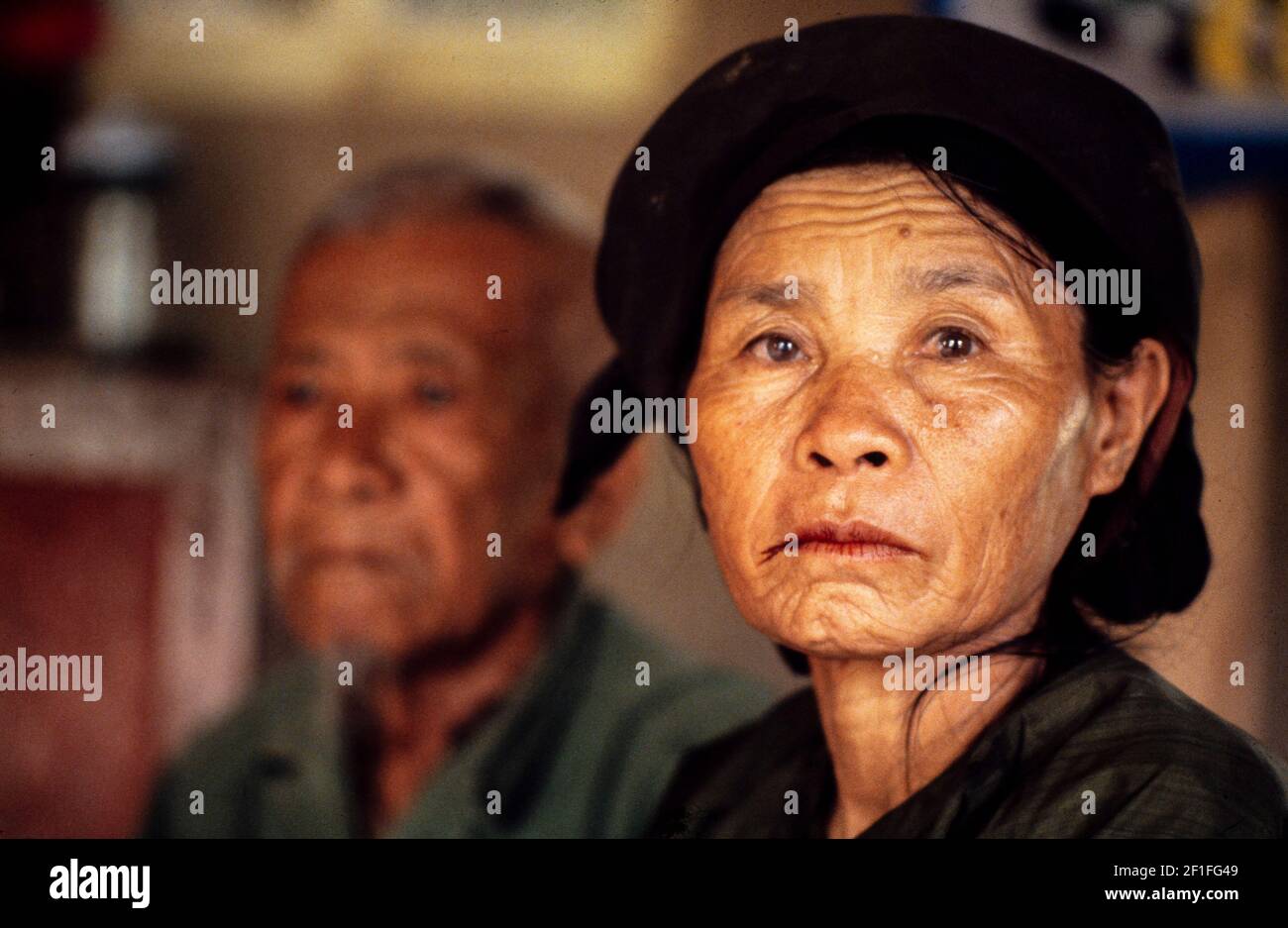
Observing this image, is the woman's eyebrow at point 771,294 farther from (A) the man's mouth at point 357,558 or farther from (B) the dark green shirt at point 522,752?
(A) the man's mouth at point 357,558

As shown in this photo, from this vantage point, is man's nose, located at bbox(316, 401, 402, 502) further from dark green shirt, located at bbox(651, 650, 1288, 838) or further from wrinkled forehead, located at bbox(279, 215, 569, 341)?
dark green shirt, located at bbox(651, 650, 1288, 838)

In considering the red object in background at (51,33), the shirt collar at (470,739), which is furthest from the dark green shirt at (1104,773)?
the red object in background at (51,33)

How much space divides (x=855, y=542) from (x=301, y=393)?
1006 millimetres

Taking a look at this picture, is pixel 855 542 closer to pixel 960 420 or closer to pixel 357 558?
pixel 960 420

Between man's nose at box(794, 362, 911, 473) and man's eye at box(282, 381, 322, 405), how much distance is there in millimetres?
916

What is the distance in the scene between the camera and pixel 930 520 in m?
1.28

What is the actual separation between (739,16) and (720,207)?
1.47 ft

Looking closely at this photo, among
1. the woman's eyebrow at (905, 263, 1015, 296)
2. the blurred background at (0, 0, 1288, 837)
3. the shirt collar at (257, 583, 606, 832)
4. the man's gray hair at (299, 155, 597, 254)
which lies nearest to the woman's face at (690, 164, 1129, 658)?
the woman's eyebrow at (905, 263, 1015, 296)

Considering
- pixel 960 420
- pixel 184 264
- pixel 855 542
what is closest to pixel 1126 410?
pixel 960 420

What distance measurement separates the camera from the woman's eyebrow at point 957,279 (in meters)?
1.30

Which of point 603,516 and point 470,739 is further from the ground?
point 603,516

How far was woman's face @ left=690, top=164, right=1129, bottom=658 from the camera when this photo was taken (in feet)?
4.23

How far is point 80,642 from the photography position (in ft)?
7.41
